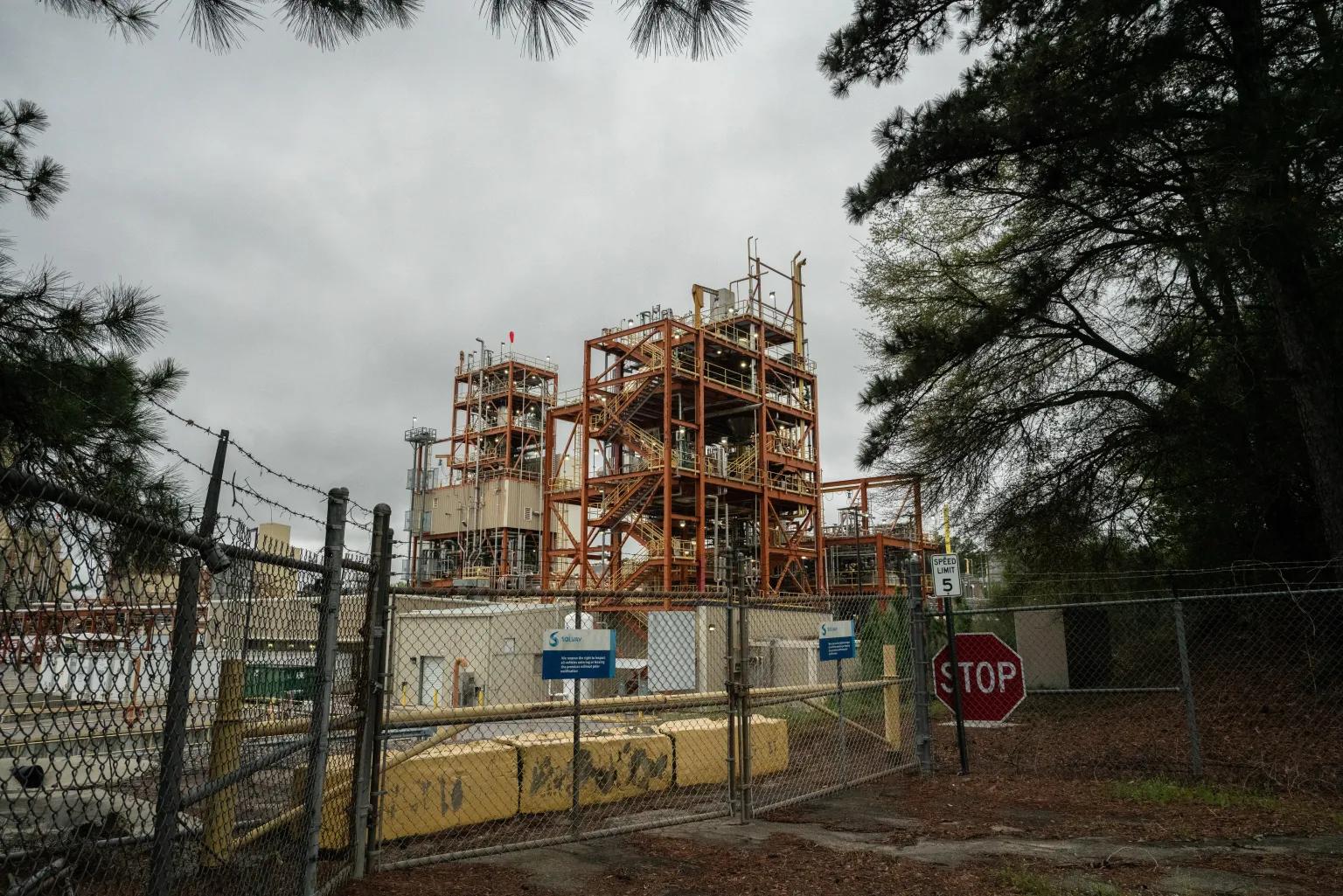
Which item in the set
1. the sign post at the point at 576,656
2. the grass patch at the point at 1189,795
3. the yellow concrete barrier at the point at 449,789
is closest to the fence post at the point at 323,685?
the yellow concrete barrier at the point at 449,789

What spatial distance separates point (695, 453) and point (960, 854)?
91.2ft

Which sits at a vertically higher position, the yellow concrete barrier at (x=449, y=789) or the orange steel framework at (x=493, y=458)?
the orange steel framework at (x=493, y=458)

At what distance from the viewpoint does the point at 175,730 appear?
2.81 m

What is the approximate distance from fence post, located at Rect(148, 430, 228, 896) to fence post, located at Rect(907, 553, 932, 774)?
28.8 ft

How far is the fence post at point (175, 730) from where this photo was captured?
2771 millimetres

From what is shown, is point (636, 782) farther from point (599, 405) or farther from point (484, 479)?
point (484, 479)

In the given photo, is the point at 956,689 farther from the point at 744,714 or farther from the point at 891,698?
the point at 744,714

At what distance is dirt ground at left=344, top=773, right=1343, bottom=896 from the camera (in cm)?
579

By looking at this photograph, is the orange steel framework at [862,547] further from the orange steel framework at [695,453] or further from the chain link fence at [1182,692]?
the chain link fence at [1182,692]

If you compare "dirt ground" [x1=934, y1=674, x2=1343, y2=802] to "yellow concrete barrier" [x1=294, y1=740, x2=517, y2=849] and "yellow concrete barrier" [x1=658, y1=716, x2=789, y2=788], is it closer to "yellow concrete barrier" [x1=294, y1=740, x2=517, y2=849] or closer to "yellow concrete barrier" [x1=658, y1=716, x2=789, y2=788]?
"yellow concrete barrier" [x1=658, y1=716, x2=789, y2=788]

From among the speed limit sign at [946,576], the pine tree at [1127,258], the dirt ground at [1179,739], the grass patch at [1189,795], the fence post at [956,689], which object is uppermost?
the pine tree at [1127,258]

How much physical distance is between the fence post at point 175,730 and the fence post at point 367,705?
9.19ft

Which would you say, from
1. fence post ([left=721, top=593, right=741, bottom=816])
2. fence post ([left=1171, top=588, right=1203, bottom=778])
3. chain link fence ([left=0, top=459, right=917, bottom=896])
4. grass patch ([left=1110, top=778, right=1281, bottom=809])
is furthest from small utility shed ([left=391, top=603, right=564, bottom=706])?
fence post ([left=1171, top=588, right=1203, bottom=778])

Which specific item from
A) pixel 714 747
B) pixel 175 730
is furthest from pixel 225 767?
pixel 714 747
